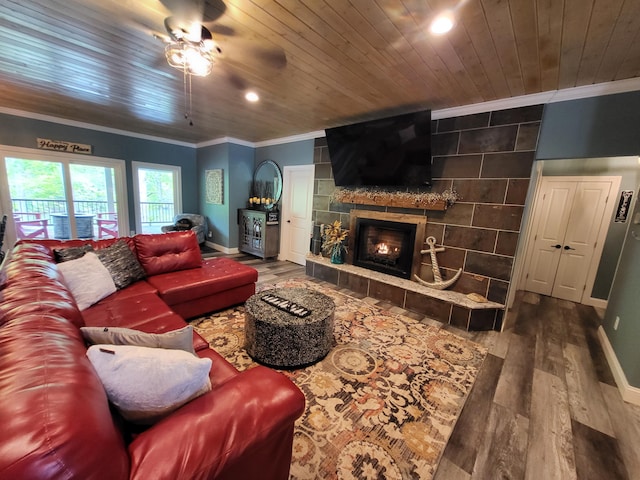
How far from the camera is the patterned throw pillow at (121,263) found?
7.76 ft

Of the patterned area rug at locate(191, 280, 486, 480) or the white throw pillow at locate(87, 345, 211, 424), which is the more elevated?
the white throw pillow at locate(87, 345, 211, 424)

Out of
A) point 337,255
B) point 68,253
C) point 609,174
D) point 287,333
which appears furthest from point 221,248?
point 609,174

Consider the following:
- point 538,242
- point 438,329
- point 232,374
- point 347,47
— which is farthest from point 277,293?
point 538,242

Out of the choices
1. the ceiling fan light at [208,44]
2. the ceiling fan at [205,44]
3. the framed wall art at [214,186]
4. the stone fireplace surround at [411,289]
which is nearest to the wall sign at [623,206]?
the stone fireplace surround at [411,289]

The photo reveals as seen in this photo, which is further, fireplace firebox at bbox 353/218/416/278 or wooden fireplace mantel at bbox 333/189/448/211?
fireplace firebox at bbox 353/218/416/278

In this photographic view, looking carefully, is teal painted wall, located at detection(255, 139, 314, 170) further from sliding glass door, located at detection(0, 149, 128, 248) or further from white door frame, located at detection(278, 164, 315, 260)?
sliding glass door, located at detection(0, 149, 128, 248)

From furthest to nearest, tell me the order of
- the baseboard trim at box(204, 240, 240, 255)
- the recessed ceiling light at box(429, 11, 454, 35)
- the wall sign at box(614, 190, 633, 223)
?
the baseboard trim at box(204, 240, 240, 255)
the wall sign at box(614, 190, 633, 223)
the recessed ceiling light at box(429, 11, 454, 35)

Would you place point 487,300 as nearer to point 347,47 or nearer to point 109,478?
point 347,47

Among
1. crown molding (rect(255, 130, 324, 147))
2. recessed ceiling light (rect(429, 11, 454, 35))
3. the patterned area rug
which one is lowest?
the patterned area rug

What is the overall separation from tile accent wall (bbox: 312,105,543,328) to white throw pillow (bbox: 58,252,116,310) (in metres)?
3.42

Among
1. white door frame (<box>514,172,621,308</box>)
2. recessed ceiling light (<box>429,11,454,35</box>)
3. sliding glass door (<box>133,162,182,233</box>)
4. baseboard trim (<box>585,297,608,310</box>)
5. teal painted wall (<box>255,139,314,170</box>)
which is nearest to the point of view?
recessed ceiling light (<box>429,11,454,35</box>)

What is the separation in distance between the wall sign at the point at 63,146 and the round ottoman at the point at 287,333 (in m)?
4.98

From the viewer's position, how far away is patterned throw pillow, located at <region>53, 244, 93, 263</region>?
2.24 meters

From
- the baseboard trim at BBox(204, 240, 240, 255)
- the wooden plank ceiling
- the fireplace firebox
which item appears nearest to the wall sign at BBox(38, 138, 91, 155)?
the wooden plank ceiling
